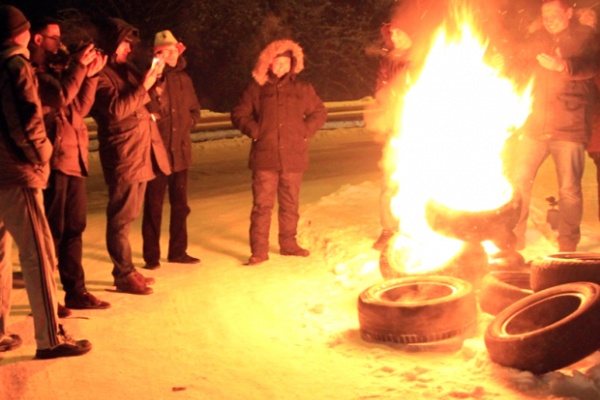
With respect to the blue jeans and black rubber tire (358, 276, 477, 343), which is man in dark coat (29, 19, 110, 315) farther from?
the blue jeans

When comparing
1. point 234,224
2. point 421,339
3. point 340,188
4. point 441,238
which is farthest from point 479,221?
point 340,188

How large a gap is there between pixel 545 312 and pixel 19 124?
4090mm

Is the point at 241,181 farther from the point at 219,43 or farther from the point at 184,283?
the point at 219,43

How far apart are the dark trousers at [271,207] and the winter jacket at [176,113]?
3.00 ft

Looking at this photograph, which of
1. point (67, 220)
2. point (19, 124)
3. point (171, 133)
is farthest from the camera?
point (171, 133)

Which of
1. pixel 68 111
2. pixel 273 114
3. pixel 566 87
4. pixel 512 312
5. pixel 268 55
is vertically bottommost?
pixel 512 312

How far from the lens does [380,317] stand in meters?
6.03

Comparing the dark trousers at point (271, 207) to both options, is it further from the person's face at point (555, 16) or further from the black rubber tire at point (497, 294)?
the person's face at point (555, 16)

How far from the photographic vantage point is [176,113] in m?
8.40

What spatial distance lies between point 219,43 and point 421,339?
807 inches

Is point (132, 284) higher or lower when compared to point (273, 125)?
lower

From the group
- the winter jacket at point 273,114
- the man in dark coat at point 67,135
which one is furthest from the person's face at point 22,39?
the winter jacket at point 273,114

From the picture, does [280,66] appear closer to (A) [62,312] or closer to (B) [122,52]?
(B) [122,52]

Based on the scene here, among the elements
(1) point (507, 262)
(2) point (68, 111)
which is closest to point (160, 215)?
(2) point (68, 111)
